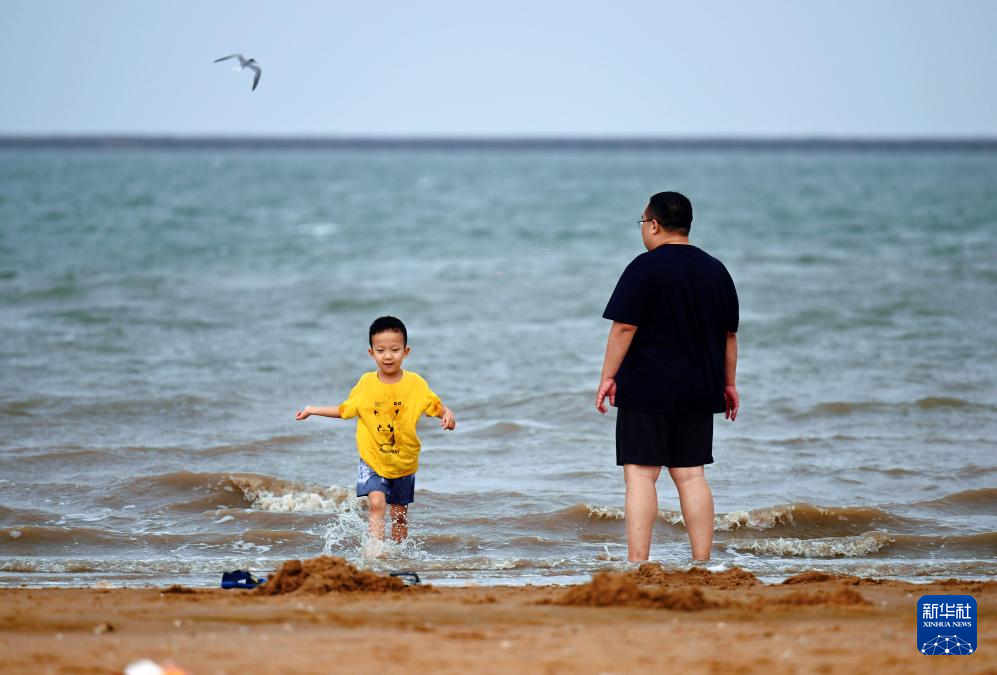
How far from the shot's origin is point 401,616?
4035 mm

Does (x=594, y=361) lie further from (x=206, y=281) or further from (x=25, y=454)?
(x=206, y=281)

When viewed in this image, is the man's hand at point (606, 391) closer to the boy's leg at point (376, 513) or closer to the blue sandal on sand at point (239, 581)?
the boy's leg at point (376, 513)

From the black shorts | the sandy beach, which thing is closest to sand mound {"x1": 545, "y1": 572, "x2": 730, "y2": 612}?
the sandy beach

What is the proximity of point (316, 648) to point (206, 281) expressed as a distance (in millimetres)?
16178

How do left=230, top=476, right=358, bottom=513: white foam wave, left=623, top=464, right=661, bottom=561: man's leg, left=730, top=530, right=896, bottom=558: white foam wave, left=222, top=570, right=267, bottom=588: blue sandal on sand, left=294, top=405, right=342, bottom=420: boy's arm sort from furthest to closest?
left=230, top=476, right=358, bottom=513: white foam wave
left=730, top=530, right=896, bottom=558: white foam wave
left=294, top=405, right=342, bottom=420: boy's arm
left=623, top=464, right=661, bottom=561: man's leg
left=222, top=570, right=267, bottom=588: blue sandal on sand

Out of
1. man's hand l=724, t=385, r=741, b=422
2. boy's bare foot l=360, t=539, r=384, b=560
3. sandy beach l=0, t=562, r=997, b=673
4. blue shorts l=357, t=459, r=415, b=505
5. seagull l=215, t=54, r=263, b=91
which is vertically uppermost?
seagull l=215, t=54, r=263, b=91

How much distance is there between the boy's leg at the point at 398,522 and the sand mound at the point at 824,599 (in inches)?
85.1

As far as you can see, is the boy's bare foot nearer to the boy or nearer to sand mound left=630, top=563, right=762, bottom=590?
the boy

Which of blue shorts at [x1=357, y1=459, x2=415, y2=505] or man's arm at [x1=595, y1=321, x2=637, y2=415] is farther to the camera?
blue shorts at [x1=357, y1=459, x2=415, y2=505]

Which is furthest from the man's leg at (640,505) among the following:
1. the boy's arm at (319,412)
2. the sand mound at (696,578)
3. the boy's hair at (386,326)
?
the boy's arm at (319,412)

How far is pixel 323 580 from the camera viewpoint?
179 inches

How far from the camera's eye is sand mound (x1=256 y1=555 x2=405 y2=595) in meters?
4.51

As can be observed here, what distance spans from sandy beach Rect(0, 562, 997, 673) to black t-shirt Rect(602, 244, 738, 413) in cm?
81

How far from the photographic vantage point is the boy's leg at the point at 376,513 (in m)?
5.69
